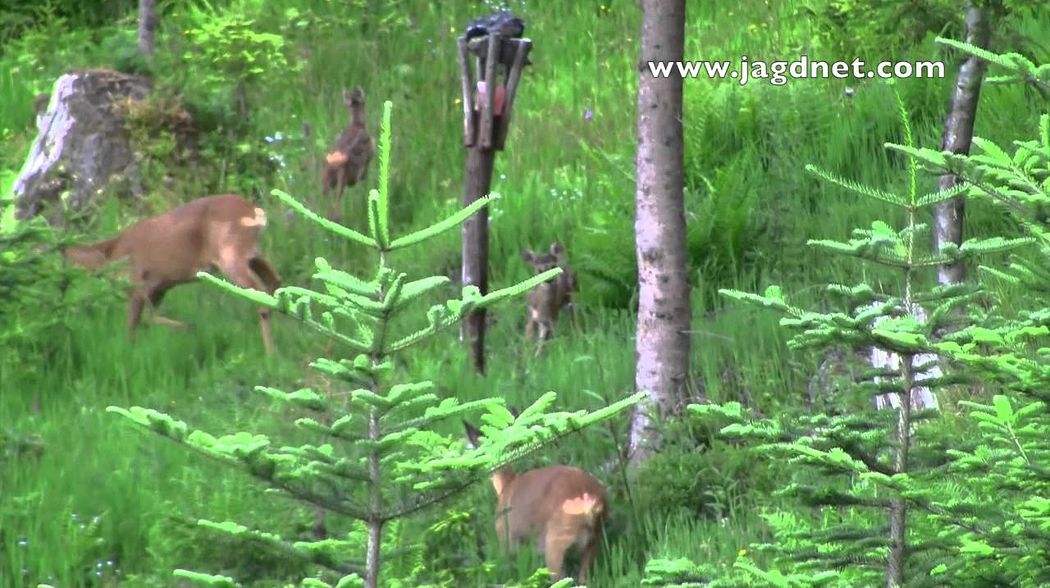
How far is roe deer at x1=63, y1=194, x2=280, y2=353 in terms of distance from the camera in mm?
11406

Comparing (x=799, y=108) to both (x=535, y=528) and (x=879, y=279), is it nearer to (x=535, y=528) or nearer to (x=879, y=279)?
(x=879, y=279)

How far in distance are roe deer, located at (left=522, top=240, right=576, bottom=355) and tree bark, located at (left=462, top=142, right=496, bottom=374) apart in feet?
1.05

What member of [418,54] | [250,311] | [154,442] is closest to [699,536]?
[154,442]

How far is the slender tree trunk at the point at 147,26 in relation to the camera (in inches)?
636

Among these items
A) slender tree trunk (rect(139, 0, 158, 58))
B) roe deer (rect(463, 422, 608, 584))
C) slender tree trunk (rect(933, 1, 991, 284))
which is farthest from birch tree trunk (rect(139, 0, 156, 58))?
roe deer (rect(463, 422, 608, 584))

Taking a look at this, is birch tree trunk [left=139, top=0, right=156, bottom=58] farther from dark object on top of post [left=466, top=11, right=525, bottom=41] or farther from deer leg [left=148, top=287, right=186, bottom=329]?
dark object on top of post [left=466, top=11, right=525, bottom=41]

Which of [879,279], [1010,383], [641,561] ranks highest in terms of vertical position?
[1010,383]

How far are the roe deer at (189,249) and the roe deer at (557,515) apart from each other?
12.6 feet

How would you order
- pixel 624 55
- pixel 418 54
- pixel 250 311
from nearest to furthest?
pixel 250 311
pixel 624 55
pixel 418 54

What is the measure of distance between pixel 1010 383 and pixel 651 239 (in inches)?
185

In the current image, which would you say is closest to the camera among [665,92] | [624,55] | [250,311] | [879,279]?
[665,92]

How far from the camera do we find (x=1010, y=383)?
434cm

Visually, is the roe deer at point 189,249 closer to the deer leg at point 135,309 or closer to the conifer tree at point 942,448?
the deer leg at point 135,309

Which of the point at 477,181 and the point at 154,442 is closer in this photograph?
the point at 154,442
